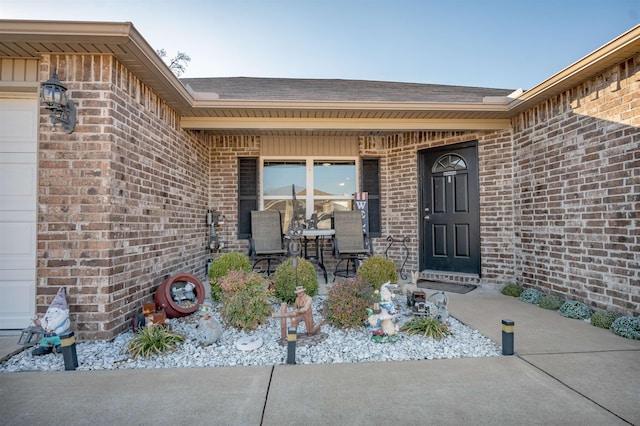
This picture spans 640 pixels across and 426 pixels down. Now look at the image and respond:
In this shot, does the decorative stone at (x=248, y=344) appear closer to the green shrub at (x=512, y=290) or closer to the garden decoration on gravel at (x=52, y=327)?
the garden decoration on gravel at (x=52, y=327)

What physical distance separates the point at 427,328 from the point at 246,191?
4007 millimetres

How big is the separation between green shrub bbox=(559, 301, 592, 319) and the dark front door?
1.49 meters

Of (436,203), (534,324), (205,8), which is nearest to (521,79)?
(436,203)

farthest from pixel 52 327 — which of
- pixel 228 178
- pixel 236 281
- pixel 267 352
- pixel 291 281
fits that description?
pixel 228 178

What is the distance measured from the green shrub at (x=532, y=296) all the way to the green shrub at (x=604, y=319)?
0.85 meters

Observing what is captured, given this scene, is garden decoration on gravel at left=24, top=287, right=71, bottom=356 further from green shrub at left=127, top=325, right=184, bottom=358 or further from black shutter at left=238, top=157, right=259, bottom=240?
black shutter at left=238, top=157, right=259, bottom=240

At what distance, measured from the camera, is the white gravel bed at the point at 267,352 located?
2.45m

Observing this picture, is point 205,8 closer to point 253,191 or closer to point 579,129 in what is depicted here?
point 253,191

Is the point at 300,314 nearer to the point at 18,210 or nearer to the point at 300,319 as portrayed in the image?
the point at 300,319

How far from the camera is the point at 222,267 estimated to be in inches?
155

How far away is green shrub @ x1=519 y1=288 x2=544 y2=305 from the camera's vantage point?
4.10m

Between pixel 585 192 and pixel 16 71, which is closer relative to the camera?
pixel 16 71

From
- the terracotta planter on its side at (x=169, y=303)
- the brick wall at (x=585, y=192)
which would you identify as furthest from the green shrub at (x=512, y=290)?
the terracotta planter on its side at (x=169, y=303)

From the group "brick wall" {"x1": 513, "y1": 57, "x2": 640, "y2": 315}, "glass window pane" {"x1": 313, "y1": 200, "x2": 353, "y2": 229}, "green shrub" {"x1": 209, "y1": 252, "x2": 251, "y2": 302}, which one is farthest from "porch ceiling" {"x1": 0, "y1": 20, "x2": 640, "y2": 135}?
"green shrub" {"x1": 209, "y1": 252, "x2": 251, "y2": 302}
